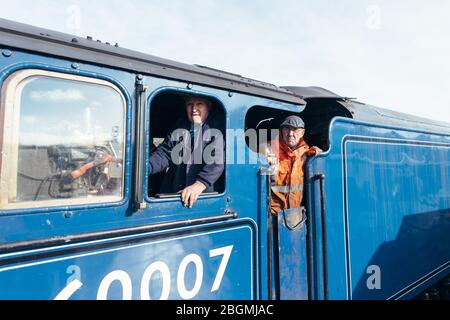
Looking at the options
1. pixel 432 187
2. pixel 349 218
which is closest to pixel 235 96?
pixel 349 218

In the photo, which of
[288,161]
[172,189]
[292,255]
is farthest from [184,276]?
[288,161]

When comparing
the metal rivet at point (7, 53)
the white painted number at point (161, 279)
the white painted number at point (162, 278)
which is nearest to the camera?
the metal rivet at point (7, 53)

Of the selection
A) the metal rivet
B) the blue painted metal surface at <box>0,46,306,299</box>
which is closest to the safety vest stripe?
the blue painted metal surface at <box>0,46,306,299</box>

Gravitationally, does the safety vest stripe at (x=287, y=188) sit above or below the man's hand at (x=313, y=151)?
below

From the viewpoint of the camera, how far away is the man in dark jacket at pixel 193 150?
2.28 m

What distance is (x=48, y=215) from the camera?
154 cm

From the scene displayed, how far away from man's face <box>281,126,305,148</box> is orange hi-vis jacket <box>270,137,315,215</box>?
0.13 ft

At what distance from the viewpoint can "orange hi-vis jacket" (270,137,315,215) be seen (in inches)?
111

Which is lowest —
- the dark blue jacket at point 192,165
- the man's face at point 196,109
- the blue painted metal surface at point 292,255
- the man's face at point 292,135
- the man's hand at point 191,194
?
the blue painted metal surface at point 292,255

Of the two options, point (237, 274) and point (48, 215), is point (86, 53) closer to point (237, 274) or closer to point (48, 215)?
point (48, 215)

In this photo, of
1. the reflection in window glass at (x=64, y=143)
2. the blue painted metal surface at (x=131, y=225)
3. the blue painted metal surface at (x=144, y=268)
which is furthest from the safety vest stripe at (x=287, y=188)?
the reflection in window glass at (x=64, y=143)

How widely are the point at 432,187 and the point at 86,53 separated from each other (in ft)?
14.9

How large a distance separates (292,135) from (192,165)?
1077 mm

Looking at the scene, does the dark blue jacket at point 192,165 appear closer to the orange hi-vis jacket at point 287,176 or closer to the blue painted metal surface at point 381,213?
the orange hi-vis jacket at point 287,176
